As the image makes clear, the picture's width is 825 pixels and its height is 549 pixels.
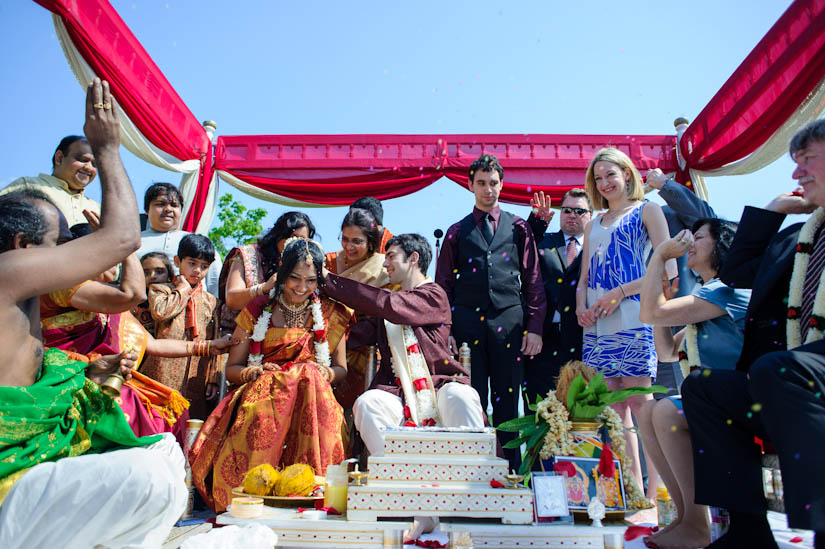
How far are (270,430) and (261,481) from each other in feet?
2.08

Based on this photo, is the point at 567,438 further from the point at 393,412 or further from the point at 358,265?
the point at 358,265

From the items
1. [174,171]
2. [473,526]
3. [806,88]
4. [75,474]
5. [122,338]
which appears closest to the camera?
[75,474]

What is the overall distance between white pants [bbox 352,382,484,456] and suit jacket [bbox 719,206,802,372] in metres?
1.32

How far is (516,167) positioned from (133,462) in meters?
6.75

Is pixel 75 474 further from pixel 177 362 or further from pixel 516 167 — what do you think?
pixel 516 167

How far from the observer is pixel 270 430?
3.05m

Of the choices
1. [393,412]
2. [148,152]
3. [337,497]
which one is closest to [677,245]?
[393,412]

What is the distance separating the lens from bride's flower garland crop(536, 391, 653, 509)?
2385mm

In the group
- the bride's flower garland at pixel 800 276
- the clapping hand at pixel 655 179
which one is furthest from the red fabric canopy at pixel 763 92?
the bride's flower garland at pixel 800 276

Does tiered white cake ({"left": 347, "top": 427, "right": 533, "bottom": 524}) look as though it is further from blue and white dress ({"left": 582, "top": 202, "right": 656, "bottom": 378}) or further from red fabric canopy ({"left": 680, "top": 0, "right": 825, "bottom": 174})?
red fabric canopy ({"left": 680, "top": 0, "right": 825, "bottom": 174})

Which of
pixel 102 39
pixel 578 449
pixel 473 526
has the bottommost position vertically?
pixel 473 526

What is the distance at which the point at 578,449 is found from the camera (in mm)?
2402

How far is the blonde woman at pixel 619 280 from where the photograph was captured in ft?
10.8

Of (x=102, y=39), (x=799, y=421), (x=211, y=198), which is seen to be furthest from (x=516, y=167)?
(x=799, y=421)
